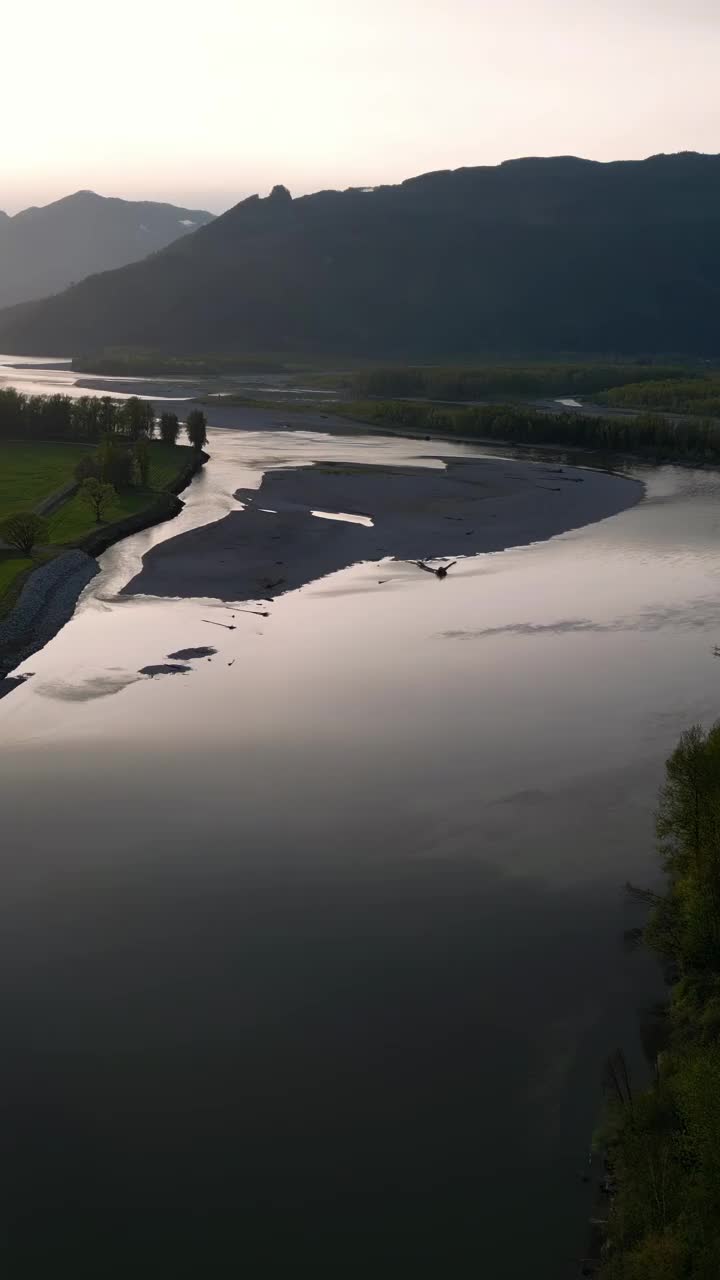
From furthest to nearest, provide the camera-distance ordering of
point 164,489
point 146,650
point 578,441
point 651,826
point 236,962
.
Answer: point 578,441 → point 164,489 → point 146,650 → point 651,826 → point 236,962

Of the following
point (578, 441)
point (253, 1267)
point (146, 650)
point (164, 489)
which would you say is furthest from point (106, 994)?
point (578, 441)

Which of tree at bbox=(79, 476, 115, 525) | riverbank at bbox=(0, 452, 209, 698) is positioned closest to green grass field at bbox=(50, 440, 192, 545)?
tree at bbox=(79, 476, 115, 525)

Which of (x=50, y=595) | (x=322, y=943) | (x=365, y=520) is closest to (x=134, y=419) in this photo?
(x=365, y=520)

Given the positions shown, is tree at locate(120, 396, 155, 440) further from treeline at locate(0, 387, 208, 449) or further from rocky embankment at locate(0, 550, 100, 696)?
rocky embankment at locate(0, 550, 100, 696)

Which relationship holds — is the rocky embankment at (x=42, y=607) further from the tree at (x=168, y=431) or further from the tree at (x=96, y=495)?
the tree at (x=168, y=431)

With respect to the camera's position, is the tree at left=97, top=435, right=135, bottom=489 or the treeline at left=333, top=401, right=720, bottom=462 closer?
the tree at left=97, top=435, right=135, bottom=489

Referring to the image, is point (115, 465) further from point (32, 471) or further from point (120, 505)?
point (32, 471)

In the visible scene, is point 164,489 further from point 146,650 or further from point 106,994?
point 106,994
